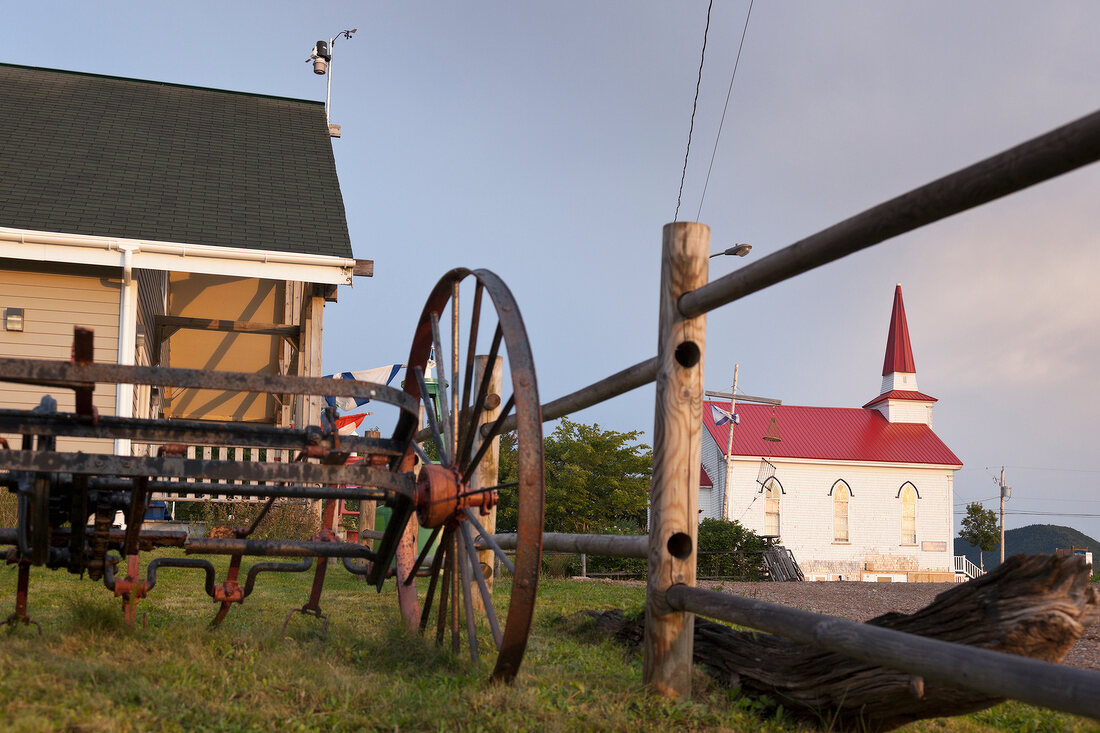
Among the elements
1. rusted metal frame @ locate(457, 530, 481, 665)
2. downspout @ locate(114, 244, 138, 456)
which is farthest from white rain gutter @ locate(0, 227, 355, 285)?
rusted metal frame @ locate(457, 530, 481, 665)

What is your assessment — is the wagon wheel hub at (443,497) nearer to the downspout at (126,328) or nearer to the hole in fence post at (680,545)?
the hole in fence post at (680,545)

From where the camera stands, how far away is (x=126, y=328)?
35.0 ft

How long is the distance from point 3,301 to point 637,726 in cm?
1052

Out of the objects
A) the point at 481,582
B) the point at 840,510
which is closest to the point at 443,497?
the point at 481,582

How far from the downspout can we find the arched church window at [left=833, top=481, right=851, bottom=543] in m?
29.6

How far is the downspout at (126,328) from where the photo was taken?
1020 cm

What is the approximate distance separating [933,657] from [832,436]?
35.8m

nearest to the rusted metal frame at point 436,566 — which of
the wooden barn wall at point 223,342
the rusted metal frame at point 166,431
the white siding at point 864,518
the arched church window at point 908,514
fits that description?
the rusted metal frame at point 166,431

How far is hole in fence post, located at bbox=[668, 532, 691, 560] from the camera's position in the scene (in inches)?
118

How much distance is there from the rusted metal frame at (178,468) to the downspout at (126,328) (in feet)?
26.7

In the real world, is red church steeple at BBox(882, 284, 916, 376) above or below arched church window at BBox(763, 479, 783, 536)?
above

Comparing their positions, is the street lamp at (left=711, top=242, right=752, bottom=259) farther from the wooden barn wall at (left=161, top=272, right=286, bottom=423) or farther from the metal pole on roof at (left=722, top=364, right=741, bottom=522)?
the metal pole on roof at (left=722, top=364, right=741, bottom=522)

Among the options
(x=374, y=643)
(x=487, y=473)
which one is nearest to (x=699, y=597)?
(x=374, y=643)

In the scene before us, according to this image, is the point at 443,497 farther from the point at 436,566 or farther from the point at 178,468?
the point at 178,468
